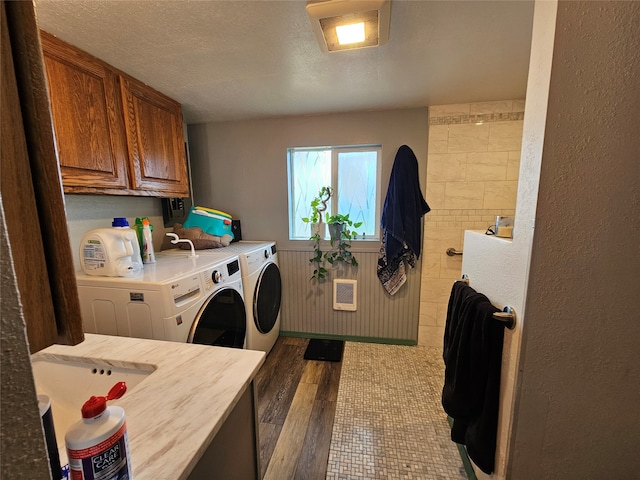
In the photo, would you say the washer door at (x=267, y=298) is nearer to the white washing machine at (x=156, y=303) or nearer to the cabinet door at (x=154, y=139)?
the white washing machine at (x=156, y=303)

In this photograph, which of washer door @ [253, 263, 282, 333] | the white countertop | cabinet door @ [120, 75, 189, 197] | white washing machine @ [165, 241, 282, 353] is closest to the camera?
the white countertop

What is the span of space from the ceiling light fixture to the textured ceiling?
0.05 metres

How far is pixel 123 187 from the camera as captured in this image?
4.87 ft

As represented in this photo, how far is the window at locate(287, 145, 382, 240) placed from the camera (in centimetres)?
229

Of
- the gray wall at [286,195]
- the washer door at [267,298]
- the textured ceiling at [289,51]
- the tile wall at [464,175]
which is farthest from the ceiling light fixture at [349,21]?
the washer door at [267,298]

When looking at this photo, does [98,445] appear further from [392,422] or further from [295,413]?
[392,422]

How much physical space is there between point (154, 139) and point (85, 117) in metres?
0.44

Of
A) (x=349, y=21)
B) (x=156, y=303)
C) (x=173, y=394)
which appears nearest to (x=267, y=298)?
(x=156, y=303)

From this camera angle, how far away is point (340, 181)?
234 cm

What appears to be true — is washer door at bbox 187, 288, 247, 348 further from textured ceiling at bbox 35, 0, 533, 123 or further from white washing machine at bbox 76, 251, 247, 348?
textured ceiling at bbox 35, 0, 533, 123

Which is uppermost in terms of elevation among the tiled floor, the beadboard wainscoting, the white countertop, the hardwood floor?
the white countertop

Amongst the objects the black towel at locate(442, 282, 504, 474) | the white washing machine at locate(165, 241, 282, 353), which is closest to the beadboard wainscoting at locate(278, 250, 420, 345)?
the white washing machine at locate(165, 241, 282, 353)

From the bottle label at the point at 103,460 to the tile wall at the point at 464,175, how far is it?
7.10 ft

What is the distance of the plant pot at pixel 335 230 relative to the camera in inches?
88.2
